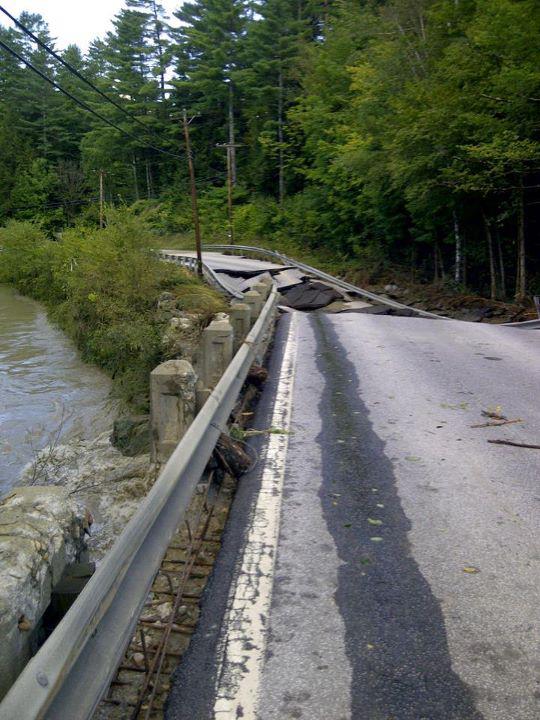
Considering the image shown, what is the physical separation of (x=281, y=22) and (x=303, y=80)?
8438mm

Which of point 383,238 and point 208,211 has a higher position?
point 208,211

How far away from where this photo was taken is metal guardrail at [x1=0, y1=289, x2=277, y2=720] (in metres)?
1.64

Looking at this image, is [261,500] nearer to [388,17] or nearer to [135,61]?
[388,17]

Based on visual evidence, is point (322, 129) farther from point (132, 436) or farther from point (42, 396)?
point (132, 436)

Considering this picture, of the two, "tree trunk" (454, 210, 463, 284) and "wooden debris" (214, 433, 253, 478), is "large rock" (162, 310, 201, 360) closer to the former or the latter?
"wooden debris" (214, 433, 253, 478)

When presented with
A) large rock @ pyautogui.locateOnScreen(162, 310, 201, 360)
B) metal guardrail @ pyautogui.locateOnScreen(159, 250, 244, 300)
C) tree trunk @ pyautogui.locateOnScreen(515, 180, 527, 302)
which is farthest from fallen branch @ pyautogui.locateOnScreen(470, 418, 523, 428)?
tree trunk @ pyautogui.locateOnScreen(515, 180, 527, 302)

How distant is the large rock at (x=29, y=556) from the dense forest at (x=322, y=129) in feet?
33.2

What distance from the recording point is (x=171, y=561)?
11.6 ft

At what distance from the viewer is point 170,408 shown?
14.2ft

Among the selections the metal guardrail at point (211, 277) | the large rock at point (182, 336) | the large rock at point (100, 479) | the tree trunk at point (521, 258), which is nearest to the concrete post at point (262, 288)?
the large rock at point (182, 336)

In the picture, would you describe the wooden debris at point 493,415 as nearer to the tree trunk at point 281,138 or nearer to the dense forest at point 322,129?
the dense forest at point 322,129

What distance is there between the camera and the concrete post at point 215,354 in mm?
6059

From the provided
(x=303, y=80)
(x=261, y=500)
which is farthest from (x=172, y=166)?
(x=261, y=500)

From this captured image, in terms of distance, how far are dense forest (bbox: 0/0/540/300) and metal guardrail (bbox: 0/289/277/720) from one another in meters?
9.69
